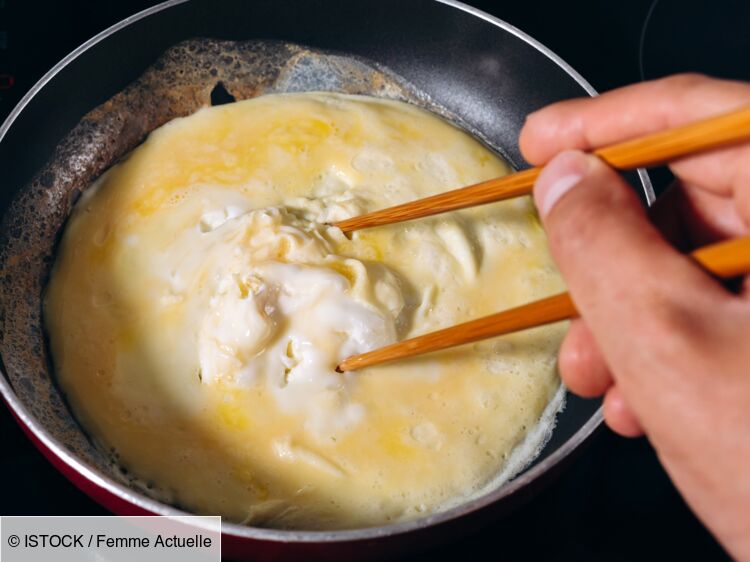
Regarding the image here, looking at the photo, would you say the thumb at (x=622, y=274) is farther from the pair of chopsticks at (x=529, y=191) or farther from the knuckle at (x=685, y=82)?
the knuckle at (x=685, y=82)

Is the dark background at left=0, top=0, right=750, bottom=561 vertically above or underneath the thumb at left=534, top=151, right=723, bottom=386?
underneath

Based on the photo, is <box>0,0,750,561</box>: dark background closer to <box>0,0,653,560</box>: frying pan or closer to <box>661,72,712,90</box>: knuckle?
<box>0,0,653,560</box>: frying pan

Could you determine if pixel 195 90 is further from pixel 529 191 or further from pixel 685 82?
pixel 685 82

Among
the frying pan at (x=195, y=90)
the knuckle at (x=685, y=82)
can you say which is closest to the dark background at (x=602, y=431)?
the frying pan at (x=195, y=90)

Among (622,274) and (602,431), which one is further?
(602,431)

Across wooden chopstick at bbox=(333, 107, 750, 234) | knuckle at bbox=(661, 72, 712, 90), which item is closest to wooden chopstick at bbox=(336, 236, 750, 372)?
wooden chopstick at bbox=(333, 107, 750, 234)

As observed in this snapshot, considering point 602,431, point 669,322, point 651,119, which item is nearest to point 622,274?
point 669,322
